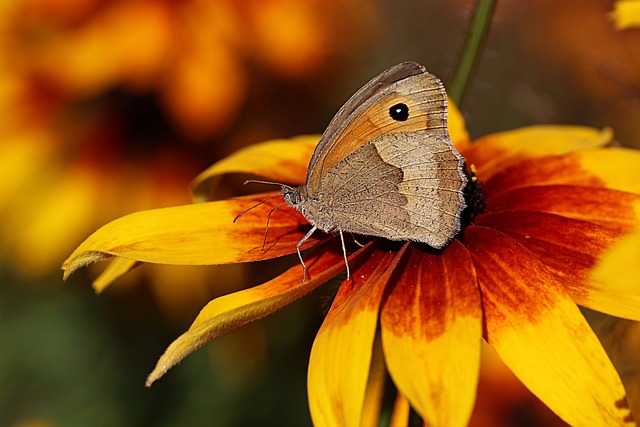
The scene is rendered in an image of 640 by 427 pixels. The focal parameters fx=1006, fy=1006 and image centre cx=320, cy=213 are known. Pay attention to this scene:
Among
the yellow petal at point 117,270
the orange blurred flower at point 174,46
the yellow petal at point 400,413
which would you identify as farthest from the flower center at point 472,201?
the orange blurred flower at point 174,46

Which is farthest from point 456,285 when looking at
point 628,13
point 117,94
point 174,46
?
point 117,94

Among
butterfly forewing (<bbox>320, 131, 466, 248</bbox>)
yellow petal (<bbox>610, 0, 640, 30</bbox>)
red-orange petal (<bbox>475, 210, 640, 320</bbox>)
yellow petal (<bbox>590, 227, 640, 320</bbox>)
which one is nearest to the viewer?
yellow petal (<bbox>590, 227, 640, 320</bbox>)

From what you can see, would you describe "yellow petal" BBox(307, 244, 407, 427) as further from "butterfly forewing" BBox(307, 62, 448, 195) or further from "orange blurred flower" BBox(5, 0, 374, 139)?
"orange blurred flower" BBox(5, 0, 374, 139)

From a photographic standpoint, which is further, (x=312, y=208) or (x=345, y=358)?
(x=312, y=208)

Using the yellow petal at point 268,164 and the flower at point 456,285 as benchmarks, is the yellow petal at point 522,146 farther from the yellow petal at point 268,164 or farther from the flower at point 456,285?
the yellow petal at point 268,164

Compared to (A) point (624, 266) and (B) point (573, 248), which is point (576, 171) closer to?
(B) point (573, 248)

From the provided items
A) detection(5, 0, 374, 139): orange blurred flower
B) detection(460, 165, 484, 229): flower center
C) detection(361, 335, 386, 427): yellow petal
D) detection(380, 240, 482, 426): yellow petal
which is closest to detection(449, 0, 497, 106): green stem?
detection(460, 165, 484, 229): flower center
